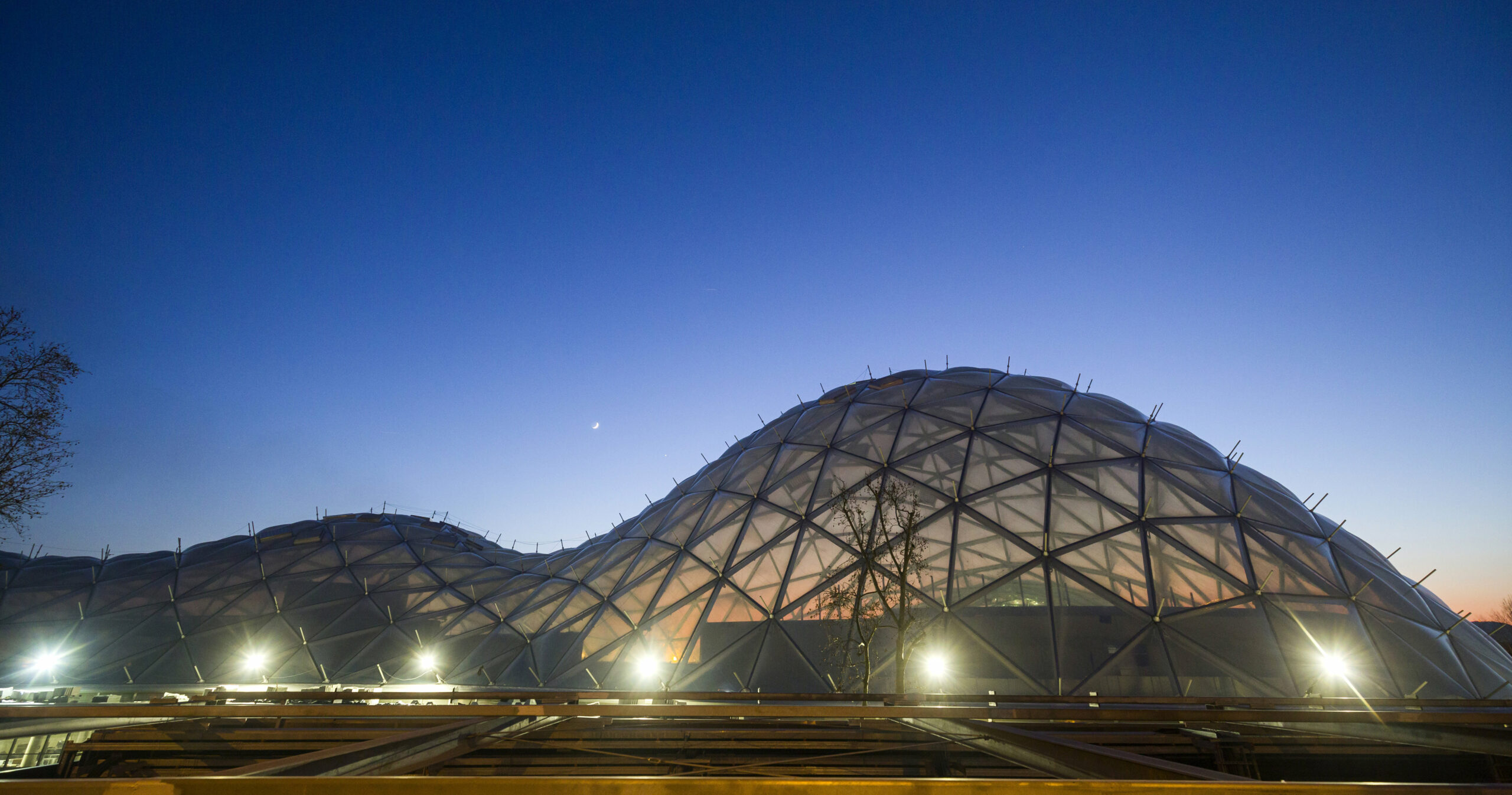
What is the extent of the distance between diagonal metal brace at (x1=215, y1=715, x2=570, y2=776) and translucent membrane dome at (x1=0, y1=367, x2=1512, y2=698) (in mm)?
11465

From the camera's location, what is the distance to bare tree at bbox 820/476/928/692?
17969 mm

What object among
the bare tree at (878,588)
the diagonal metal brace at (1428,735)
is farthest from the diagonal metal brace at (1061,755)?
the bare tree at (878,588)

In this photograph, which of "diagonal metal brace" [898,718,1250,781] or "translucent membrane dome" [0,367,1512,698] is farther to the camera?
"translucent membrane dome" [0,367,1512,698]

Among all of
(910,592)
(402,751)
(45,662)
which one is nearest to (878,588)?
(910,592)

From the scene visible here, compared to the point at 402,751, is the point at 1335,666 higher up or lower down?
higher up

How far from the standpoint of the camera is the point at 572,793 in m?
2.98

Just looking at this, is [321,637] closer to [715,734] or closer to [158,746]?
[158,746]

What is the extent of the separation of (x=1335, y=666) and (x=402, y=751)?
803 inches

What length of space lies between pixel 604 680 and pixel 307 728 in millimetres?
14206

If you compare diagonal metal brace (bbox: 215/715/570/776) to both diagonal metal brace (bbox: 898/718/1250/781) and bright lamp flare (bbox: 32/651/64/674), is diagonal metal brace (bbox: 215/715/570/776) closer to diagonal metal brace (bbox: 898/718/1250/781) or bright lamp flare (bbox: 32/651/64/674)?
diagonal metal brace (bbox: 898/718/1250/781)

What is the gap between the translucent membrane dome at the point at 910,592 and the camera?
1677cm

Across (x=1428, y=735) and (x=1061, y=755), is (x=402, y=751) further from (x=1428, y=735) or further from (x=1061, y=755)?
(x=1428, y=735)

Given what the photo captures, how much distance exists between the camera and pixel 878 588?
18031mm

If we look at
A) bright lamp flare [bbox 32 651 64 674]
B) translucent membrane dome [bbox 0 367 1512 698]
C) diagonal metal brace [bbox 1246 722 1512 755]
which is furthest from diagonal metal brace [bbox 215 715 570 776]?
bright lamp flare [bbox 32 651 64 674]
